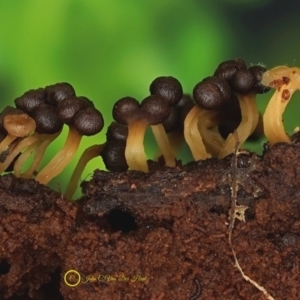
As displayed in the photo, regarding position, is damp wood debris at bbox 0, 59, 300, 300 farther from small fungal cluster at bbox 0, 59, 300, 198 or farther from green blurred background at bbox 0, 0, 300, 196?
green blurred background at bbox 0, 0, 300, 196

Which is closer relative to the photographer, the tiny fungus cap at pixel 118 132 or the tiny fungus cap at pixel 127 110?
the tiny fungus cap at pixel 127 110

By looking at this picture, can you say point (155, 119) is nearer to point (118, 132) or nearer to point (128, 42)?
point (118, 132)

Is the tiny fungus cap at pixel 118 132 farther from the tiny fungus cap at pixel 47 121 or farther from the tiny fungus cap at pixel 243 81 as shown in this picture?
the tiny fungus cap at pixel 243 81

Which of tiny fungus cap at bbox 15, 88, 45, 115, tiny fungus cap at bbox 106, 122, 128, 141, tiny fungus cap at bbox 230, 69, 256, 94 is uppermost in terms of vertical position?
tiny fungus cap at bbox 230, 69, 256, 94

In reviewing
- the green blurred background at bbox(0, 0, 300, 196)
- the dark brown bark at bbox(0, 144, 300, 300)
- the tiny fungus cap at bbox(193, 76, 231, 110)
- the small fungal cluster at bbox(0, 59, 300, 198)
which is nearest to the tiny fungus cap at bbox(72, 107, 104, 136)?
the small fungal cluster at bbox(0, 59, 300, 198)

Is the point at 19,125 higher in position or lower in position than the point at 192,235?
higher

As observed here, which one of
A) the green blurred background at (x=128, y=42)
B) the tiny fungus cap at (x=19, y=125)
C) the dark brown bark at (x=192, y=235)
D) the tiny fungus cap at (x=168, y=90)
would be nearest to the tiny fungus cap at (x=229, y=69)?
the tiny fungus cap at (x=168, y=90)

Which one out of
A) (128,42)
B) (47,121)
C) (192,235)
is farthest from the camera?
(128,42)

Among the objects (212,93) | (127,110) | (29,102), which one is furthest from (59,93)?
(212,93)
